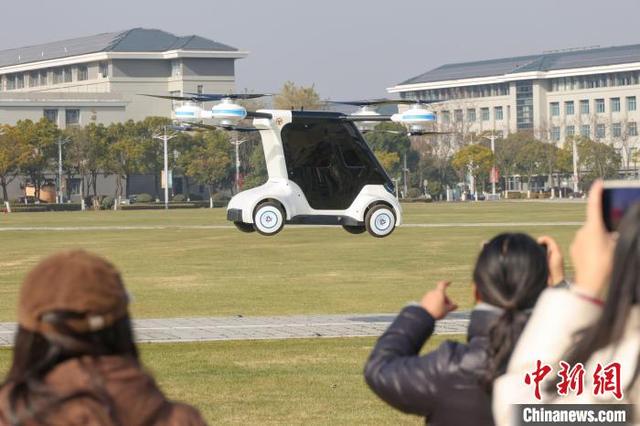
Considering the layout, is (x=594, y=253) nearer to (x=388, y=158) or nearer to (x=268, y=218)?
(x=268, y=218)

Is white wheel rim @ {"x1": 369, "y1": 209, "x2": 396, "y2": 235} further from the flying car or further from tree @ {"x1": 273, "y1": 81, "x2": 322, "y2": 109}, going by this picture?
tree @ {"x1": 273, "y1": 81, "x2": 322, "y2": 109}

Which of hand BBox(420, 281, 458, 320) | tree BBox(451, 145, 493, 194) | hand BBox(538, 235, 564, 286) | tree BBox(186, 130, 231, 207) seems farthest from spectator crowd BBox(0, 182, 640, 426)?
tree BBox(451, 145, 493, 194)

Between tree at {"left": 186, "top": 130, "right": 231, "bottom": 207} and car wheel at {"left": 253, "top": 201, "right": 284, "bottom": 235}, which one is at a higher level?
tree at {"left": 186, "top": 130, "right": 231, "bottom": 207}

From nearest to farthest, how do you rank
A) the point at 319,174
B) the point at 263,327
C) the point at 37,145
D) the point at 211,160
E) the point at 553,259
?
the point at 553,259, the point at 263,327, the point at 319,174, the point at 37,145, the point at 211,160

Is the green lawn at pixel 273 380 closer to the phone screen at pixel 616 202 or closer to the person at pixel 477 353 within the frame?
the person at pixel 477 353

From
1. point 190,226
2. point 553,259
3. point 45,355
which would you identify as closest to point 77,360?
point 45,355

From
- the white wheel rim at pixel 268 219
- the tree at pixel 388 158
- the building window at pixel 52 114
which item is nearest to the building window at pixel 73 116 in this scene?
the building window at pixel 52 114

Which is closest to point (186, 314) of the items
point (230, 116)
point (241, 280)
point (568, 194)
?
point (230, 116)
